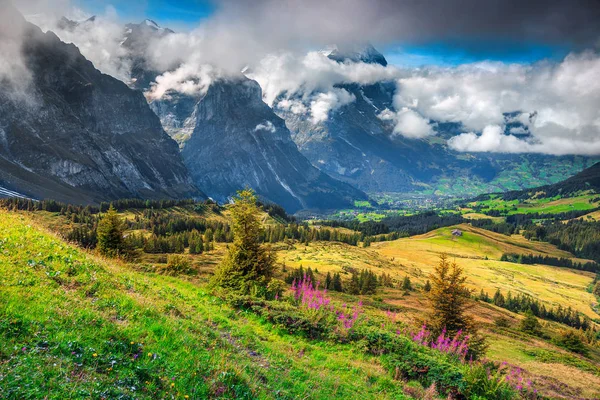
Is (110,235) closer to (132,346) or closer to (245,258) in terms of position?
(245,258)

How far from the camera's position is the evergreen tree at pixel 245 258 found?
86.3ft

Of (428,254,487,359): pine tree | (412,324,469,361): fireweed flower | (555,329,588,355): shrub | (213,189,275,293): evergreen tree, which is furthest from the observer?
(555,329,588,355): shrub

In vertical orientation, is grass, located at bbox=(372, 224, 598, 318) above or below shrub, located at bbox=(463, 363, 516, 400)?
below

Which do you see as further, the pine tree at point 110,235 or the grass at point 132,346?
the pine tree at point 110,235

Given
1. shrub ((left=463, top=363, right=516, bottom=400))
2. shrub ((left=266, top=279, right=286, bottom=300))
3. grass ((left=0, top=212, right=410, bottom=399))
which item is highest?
grass ((left=0, top=212, right=410, bottom=399))

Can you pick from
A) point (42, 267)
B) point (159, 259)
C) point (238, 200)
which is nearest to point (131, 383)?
point (42, 267)

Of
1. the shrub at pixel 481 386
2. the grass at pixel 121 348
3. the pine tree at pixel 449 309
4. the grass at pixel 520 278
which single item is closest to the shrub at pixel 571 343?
the pine tree at pixel 449 309

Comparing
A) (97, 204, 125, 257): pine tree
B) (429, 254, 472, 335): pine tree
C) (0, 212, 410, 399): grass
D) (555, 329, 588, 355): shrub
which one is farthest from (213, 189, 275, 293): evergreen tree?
(555, 329, 588, 355): shrub

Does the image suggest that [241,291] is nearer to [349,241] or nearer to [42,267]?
[42,267]

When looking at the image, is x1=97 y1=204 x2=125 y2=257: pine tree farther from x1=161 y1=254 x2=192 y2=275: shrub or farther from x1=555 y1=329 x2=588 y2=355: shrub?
x1=555 y1=329 x2=588 y2=355: shrub

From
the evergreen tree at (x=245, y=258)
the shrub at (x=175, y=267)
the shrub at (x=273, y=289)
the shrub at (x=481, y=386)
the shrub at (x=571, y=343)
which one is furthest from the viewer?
the shrub at (x=571, y=343)

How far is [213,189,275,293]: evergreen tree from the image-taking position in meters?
26.3

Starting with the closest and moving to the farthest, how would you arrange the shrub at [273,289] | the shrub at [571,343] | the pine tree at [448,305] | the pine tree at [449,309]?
the shrub at [273,289] < the pine tree at [449,309] < the pine tree at [448,305] < the shrub at [571,343]

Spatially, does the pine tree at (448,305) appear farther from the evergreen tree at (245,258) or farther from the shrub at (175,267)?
the shrub at (175,267)
